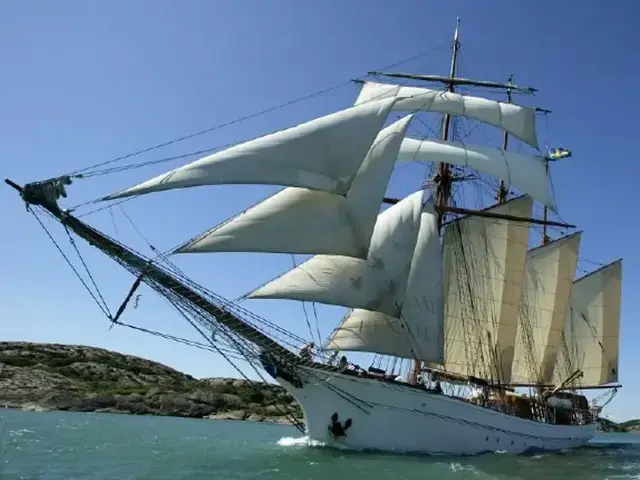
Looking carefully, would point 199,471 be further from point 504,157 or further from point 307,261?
point 504,157

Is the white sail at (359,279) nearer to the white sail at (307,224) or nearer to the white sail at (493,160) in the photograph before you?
the white sail at (307,224)

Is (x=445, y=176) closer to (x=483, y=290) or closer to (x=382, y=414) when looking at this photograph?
(x=483, y=290)

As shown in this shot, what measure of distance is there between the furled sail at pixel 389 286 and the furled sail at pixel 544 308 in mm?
20764

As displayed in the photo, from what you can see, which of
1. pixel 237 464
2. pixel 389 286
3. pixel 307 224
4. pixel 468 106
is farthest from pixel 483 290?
pixel 237 464

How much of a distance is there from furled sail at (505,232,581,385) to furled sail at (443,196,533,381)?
6.04 metres

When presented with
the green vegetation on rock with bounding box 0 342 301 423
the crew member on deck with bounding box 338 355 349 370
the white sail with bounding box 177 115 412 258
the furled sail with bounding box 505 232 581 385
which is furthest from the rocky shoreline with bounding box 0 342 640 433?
the white sail with bounding box 177 115 412 258

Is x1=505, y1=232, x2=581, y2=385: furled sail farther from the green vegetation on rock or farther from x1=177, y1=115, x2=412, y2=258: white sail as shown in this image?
x1=177, y1=115, x2=412, y2=258: white sail

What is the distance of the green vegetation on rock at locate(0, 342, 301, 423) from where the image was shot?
7812 cm

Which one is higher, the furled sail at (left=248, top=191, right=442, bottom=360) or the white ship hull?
the furled sail at (left=248, top=191, right=442, bottom=360)

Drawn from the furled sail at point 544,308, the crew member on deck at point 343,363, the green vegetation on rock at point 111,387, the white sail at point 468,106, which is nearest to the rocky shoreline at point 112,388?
→ the green vegetation on rock at point 111,387

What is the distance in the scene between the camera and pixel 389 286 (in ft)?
90.5

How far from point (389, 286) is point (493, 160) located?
72.3 feet

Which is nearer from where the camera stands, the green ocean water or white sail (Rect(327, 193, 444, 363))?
the green ocean water

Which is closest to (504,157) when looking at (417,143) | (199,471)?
(417,143)
